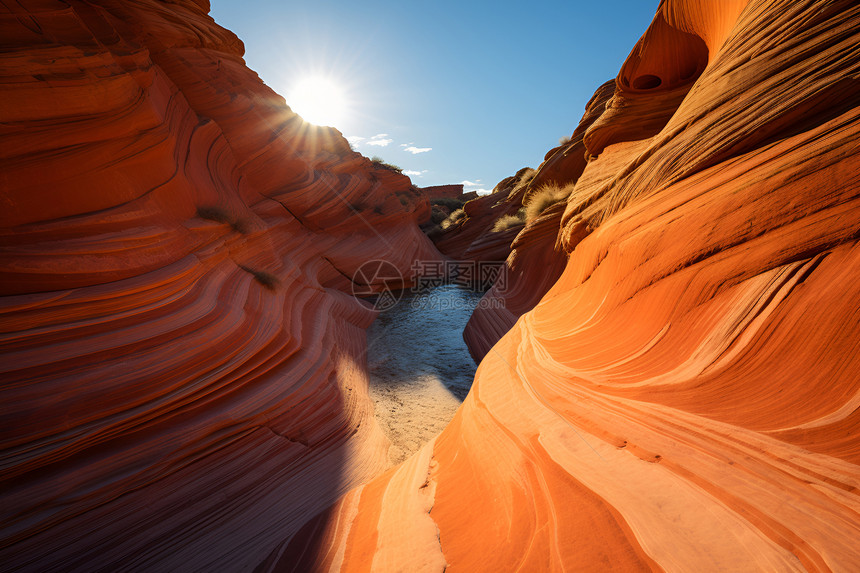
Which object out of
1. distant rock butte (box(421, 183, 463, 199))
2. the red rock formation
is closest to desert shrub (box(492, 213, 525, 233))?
the red rock formation

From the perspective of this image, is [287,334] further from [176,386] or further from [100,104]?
[100,104]

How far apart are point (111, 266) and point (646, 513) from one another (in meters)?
5.67

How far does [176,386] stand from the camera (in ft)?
12.4

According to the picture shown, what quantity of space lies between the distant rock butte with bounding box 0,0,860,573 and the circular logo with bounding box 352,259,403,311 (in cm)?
501

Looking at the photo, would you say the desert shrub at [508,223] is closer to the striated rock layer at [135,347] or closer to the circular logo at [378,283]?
the circular logo at [378,283]

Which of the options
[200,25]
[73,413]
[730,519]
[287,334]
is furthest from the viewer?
[200,25]

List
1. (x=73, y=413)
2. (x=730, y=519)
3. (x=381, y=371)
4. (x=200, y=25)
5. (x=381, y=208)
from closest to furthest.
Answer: (x=730, y=519), (x=73, y=413), (x=381, y=371), (x=200, y=25), (x=381, y=208)

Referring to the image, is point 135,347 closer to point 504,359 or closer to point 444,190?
point 504,359

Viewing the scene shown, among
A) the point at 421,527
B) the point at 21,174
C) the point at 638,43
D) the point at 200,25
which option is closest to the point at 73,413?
the point at 21,174

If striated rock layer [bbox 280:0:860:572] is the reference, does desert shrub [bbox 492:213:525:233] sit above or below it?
above

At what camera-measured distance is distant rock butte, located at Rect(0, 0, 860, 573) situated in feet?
4.97

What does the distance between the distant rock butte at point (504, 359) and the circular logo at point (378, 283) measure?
16.4 ft

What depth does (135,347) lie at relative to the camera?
3766mm

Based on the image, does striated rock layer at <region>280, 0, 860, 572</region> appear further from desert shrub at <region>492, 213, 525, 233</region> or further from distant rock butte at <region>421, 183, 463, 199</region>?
distant rock butte at <region>421, 183, 463, 199</region>
